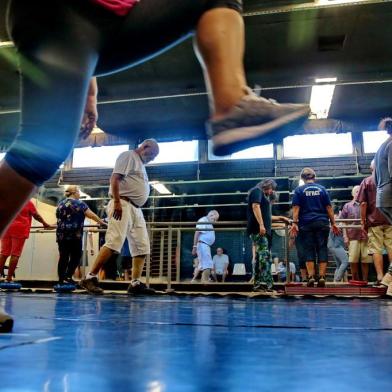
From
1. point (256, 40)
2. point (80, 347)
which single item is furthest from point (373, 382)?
point (256, 40)

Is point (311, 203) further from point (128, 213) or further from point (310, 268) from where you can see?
point (128, 213)

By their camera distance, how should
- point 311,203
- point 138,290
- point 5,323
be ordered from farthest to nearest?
point 311,203
point 138,290
point 5,323

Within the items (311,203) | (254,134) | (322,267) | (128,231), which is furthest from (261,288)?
(254,134)

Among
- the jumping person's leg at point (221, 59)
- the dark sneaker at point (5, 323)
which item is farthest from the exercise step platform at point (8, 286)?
the jumping person's leg at point (221, 59)

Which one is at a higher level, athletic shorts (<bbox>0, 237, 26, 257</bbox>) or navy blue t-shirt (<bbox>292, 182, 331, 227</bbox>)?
navy blue t-shirt (<bbox>292, 182, 331, 227</bbox>)

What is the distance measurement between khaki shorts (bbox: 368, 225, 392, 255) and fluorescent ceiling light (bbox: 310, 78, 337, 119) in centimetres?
300

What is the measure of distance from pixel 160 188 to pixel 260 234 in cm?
460

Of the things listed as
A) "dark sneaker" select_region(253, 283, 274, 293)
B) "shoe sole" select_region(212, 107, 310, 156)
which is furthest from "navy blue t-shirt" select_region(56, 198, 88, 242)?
"shoe sole" select_region(212, 107, 310, 156)

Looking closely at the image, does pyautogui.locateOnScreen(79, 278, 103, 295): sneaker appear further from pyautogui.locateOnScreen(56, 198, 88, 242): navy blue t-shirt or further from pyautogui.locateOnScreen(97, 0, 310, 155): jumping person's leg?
pyautogui.locateOnScreen(97, 0, 310, 155): jumping person's leg

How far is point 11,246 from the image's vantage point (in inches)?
137

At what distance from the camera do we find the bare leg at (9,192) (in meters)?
0.63

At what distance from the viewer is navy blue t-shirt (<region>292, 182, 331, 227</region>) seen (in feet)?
10.3

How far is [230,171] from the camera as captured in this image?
7.14 meters

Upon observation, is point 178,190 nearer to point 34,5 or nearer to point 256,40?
point 256,40
